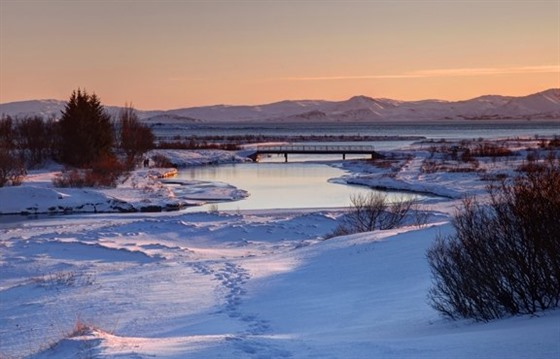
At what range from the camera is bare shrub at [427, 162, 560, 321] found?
8.76 metres

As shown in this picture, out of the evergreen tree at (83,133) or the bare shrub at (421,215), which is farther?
the evergreen tree at (83,133)

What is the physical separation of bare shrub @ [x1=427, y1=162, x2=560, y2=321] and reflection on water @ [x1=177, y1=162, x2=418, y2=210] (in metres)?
26.0

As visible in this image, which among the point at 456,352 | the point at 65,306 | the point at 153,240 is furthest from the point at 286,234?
the point at 456,352

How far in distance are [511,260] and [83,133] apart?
5105 centimetres

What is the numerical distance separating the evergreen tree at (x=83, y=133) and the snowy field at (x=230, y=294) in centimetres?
2615

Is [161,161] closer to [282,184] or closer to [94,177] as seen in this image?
[94,177]

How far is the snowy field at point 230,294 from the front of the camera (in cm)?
793

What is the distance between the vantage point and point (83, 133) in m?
56.7

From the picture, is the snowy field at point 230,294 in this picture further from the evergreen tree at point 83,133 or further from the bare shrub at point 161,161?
the bare shrub at point 161,161

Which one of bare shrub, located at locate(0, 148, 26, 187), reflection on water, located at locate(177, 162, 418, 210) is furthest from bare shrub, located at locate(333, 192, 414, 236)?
bare shrub, located at locate(0, 148, 26, 187)

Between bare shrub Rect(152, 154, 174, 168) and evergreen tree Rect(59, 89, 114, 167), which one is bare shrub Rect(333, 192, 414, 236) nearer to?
evergreen tree Rect(59, 89, 114, 167)

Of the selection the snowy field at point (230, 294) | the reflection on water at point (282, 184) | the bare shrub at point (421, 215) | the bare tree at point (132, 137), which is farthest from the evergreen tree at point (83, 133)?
the bare shrub at point (421, 215)

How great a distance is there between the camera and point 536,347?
682 cm

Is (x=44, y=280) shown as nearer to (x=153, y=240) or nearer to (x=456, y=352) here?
(x=153, y=240)
